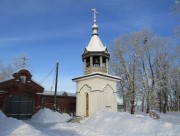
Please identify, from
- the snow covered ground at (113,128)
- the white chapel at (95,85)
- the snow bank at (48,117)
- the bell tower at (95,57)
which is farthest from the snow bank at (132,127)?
the snow bank at (48,117)

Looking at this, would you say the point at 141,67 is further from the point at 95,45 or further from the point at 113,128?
the point at 113,128

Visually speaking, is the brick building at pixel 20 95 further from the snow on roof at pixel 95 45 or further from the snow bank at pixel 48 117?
the snow on roof at pixel 95 45

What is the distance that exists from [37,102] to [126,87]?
1249cm

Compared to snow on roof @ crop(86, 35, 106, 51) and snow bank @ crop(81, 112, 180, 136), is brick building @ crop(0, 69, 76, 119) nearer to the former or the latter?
snow on roof @ crop(86, 35, 106, 51)

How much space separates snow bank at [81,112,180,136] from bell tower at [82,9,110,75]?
6800mm

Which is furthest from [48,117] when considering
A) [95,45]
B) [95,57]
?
[95,45]

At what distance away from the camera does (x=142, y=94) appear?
2952 cm

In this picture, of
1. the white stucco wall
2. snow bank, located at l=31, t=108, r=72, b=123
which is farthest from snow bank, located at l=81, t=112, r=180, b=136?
snow bank, located at l=31, t=108, r=72, b=123

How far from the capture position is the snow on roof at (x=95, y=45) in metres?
22.8

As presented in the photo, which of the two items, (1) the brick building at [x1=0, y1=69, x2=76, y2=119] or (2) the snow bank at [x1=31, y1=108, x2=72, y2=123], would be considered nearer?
(2) the snow bank at [x1=31, y1=108, x2=72, y2=123]

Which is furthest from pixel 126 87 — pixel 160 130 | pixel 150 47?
pixel 160 130

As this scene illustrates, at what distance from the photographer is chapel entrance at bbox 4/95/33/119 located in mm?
28234

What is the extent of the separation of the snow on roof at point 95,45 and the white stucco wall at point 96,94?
316 cm

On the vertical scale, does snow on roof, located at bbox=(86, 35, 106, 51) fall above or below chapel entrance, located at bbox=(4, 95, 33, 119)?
A: above
